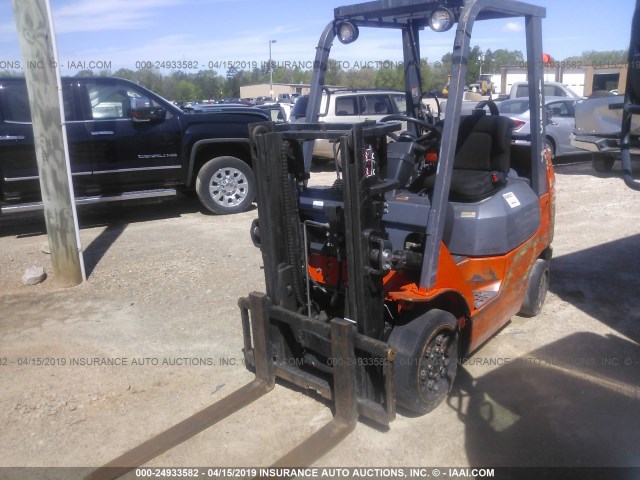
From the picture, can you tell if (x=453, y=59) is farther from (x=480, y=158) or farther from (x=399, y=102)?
(x=399, y=102)

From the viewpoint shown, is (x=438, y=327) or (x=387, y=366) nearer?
(x=387, y=366)

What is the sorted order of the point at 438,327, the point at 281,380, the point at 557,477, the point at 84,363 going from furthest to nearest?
the point at 84,363, the point at 281,380, the point at 438,327, the point at 557,477

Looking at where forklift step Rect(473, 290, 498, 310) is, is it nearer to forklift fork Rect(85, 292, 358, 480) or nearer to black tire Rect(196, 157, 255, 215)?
forklift fork Rect(85, 292, 358, 480)

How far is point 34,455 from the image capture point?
11.5ft

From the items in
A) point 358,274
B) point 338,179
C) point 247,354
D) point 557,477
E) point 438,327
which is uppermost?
point 338,179

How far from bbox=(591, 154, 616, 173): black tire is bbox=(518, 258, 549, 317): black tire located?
7974 mm

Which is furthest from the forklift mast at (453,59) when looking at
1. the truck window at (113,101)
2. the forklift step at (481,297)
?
the truck window at (113,101)

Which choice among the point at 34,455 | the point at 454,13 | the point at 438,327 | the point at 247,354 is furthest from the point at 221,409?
the point at 454,13

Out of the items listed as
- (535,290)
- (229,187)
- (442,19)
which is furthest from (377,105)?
(442,19)

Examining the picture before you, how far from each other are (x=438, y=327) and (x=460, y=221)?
104 cm

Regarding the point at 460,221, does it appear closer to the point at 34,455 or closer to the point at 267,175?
the point at 267,175

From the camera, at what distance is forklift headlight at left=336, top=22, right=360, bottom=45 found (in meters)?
4.33

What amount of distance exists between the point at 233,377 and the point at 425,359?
1501 millimetres

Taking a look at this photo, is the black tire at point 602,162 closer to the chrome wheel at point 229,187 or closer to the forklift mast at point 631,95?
the chrome wheel at point 229,187
